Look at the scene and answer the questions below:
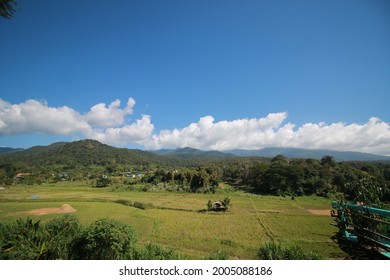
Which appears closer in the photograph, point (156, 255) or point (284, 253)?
point (156, 255)

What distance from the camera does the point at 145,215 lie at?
24.8 meters

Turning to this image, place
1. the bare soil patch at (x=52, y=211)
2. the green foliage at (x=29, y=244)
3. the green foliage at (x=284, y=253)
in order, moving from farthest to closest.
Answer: the bare soil patch at (x=52, y=211), the green foliage at (x=284, y=253), the green foliage at (x=29, y=244)

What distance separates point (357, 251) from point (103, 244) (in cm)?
849

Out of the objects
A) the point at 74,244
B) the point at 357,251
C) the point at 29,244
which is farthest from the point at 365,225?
the point at 74,244

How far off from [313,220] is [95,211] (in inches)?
978

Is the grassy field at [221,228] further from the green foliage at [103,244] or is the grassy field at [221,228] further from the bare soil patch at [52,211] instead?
the green foliage at [103,244]

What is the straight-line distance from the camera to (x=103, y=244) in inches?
334

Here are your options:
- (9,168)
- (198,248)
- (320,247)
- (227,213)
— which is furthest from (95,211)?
(9,168)

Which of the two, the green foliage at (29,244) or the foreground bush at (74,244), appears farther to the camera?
the foreground bush at (74,244)

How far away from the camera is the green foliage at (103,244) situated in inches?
323

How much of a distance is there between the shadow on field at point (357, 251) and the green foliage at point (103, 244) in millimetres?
7310

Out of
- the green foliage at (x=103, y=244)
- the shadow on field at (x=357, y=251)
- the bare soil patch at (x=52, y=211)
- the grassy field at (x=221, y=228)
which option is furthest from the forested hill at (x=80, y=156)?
the shadow on field at (x=357, y=251)

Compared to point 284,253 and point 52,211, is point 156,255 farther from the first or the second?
point 52,211

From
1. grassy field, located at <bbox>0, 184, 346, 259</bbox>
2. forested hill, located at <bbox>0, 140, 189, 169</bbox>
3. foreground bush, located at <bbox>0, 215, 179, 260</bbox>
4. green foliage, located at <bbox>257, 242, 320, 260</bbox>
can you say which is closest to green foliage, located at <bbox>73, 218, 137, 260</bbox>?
foreground bush, located at <bbox>0, 215, 179, 260</bbox>
